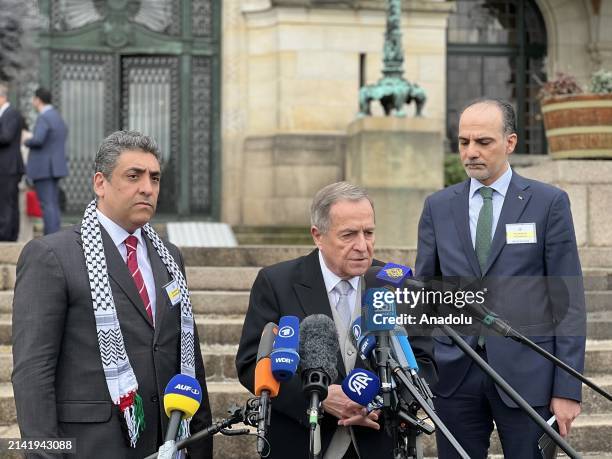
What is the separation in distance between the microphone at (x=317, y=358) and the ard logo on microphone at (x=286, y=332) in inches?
4.8

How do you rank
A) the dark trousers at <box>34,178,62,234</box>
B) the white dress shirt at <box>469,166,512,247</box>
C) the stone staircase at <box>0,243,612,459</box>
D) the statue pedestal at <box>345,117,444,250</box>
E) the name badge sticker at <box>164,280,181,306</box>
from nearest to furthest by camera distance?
the name badge sticker at <box>164,280,181,306</box>, the white dress shirt at <box>469,166,512,247</box>, the stone staircase at <box>0,243,612,459</box>, the dark trousers at <box>34,178,62,234</box>, the statue pedestal at <box>345,117,444,250</box>

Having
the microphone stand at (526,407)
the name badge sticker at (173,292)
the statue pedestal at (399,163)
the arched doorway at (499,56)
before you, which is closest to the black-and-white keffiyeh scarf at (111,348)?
the name badge sticker at (173,292)

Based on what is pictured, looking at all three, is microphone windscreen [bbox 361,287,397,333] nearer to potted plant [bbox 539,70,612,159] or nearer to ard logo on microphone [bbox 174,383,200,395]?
ard logo on microphone [bbox 174,383,200,395]

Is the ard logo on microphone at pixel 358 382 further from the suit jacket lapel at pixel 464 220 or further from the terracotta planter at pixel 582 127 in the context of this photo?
the terracotta planter at pixel 582 127

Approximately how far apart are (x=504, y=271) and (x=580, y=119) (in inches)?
241

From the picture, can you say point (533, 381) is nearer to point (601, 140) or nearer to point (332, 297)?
point (332, 297)

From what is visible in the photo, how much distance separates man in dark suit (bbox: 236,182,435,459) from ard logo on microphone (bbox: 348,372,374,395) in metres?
0.31

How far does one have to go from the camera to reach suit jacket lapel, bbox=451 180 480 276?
4.06 meters

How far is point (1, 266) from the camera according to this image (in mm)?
8688

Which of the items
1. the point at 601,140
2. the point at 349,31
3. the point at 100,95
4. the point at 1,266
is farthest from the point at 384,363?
the point at 100,95

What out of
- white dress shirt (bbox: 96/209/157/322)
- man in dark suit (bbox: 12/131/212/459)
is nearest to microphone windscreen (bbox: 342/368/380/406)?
man in dark suit (bbox: 12/131/212/459)

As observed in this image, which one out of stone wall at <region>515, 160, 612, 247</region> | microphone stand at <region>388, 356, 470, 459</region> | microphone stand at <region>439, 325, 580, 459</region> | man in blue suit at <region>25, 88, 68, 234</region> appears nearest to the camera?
microphone stand at <region>388, 356, 470, 459</region>

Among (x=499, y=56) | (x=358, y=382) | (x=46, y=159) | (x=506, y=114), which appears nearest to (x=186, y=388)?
(x=358, y=382)

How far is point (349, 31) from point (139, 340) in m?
12.5
